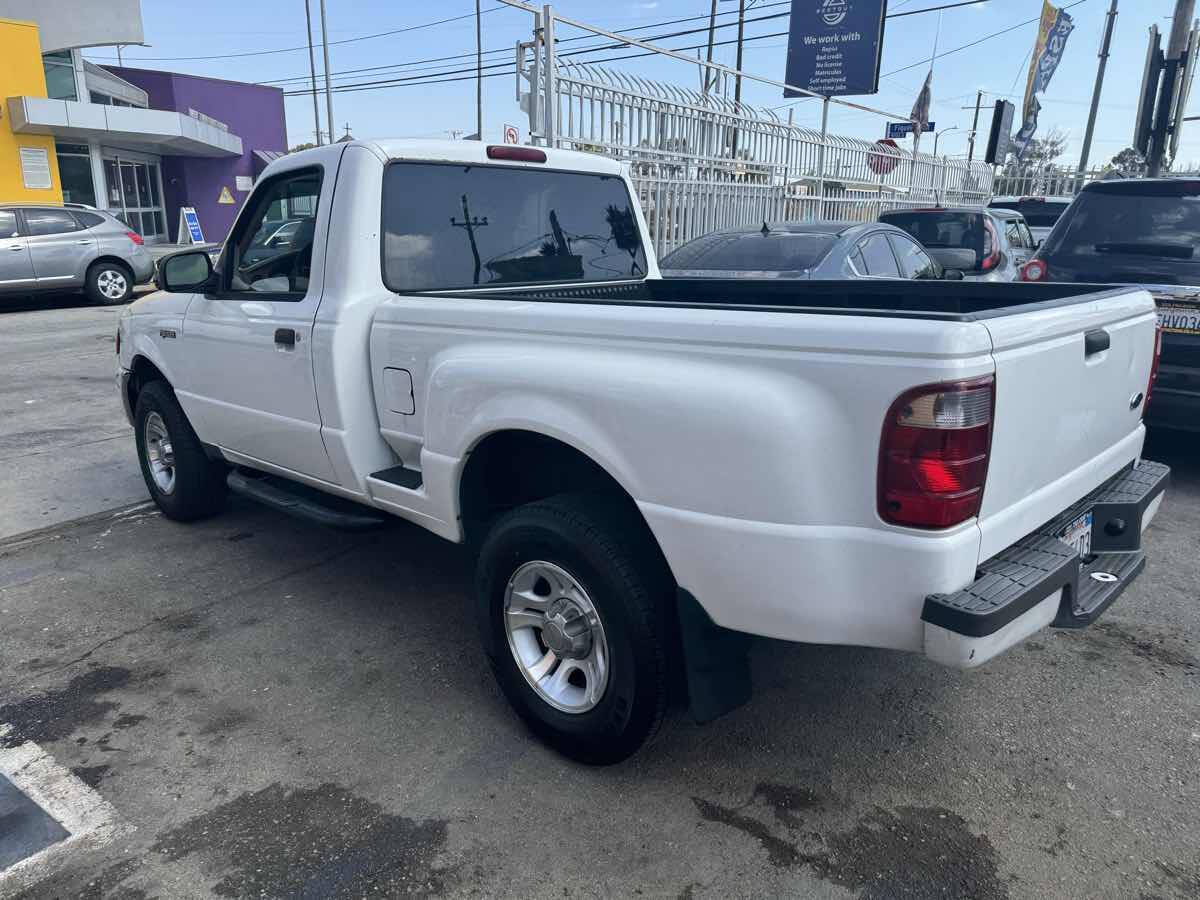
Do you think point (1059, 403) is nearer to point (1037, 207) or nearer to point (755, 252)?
point (755, 252)

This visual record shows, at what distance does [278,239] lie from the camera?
3.97 m

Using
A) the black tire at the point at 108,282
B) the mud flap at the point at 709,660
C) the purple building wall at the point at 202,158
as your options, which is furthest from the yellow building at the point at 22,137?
the mud flap at the point at 709,660

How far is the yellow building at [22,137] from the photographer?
20750 millimetres

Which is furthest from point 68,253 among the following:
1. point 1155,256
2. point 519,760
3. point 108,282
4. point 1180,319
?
point 1180,319

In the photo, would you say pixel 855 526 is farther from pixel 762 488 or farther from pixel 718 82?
pixel 718 82

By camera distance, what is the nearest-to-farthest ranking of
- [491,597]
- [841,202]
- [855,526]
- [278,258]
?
[855,526]
[491,597]
[278,258]
[841,202]

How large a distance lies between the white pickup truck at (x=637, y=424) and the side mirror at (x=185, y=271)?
13 mm

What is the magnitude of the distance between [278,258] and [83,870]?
97.7 inches

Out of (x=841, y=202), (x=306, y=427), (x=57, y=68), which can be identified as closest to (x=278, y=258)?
(x=306, y=427)

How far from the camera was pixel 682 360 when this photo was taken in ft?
7.99

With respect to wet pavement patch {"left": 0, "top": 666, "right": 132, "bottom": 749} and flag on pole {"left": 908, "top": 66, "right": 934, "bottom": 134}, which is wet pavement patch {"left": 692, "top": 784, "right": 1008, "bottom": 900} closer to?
wet pavement patch {"left": 0, "top": 666, "right": 132, "bottom": 749}

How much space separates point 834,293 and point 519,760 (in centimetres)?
235

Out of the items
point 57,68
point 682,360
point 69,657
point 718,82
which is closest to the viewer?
point 682,360

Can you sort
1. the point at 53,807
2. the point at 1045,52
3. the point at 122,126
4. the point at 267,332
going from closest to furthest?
the point at 53,807 → the point at 267,332 → the point at 1045,52 → the point at 122,126
